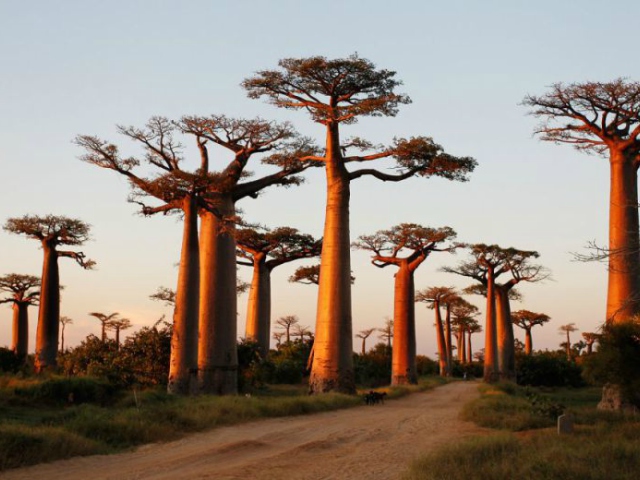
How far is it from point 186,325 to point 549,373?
77.7 ft

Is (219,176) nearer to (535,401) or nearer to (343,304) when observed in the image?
(343,304)

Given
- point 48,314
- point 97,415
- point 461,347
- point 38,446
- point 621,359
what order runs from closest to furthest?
point 38,446 < point 97,415 < point 621,359 < point 48,314 < point 461,347

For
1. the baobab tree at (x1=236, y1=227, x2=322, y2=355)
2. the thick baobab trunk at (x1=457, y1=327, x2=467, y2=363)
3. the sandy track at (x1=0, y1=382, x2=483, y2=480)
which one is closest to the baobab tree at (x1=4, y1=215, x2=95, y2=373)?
the baobab tree at (x1=236, y1=227, x2=322, y2=355)

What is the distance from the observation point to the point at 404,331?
29062mm

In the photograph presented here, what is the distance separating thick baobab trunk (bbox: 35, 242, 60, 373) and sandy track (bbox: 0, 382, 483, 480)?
1399 centimetres

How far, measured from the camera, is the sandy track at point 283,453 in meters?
7.67

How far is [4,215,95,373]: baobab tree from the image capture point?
2447cm

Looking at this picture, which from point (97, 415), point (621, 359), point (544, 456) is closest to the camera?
point (544, 456)

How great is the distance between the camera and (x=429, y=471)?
7152mm

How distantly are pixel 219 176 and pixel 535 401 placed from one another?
9.71 metres

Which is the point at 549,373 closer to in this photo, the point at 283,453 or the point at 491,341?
the point at 491,341

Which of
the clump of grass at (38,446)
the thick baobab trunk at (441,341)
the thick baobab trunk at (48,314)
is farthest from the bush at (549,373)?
the clump of grass at (38,446)

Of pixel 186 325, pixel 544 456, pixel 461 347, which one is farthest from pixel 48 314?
pixel 461 347

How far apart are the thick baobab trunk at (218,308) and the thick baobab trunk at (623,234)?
8869 millimetres
